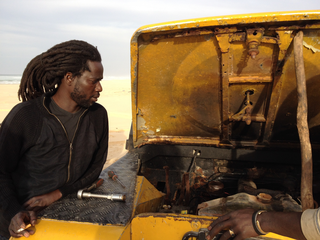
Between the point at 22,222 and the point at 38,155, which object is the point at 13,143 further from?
the point at 22,222

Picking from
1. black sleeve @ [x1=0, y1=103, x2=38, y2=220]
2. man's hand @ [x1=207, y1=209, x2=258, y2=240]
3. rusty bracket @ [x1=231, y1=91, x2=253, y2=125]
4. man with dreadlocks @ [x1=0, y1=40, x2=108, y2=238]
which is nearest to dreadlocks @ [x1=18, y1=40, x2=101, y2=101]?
man with dreadlocks @ [x1=0, y1=40, x2=108, y2=238]

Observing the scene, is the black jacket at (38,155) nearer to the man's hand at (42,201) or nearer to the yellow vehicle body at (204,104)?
the man's hand at (42,201)

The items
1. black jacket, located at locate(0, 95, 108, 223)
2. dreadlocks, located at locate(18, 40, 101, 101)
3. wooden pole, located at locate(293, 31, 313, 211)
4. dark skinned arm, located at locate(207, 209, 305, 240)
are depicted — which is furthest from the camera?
dreadlocks, located at locate(18, 40, 101, 101)

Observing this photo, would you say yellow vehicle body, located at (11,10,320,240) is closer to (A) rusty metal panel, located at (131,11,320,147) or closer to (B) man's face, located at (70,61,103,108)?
(A) rusty metal panel, located at (131,11,320,147)

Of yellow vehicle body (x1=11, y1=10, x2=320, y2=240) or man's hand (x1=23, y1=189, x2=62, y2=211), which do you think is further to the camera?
man's hand (x1=23, y1=189, x2=62, y2=211)

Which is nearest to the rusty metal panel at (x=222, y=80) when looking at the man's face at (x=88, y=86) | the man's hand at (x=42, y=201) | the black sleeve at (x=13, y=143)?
the man's face at (x=88, y=86)

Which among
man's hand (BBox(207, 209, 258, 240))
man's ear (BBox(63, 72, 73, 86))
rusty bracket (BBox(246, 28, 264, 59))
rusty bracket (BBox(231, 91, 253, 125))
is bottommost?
man's hand (BBox(207, 209, 258, 240))

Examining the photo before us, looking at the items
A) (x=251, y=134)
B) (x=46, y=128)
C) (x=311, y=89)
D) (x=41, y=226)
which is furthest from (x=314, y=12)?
(x=41, y=226)

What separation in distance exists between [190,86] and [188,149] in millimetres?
773

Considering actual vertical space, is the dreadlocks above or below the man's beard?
above

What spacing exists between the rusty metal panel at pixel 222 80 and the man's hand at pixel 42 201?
3.22ft

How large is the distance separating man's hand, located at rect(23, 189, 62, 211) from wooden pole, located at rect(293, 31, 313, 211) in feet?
5.40

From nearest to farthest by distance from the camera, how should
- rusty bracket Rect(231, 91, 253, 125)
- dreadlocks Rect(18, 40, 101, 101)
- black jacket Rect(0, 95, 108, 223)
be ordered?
black jacket Rect(0, 95, 108, 223), dreadlocks Rect(18, 40, 101, 101), rusty bracket Rect(231, 91, 253, 125)

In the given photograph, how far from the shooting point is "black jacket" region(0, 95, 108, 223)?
172cm
